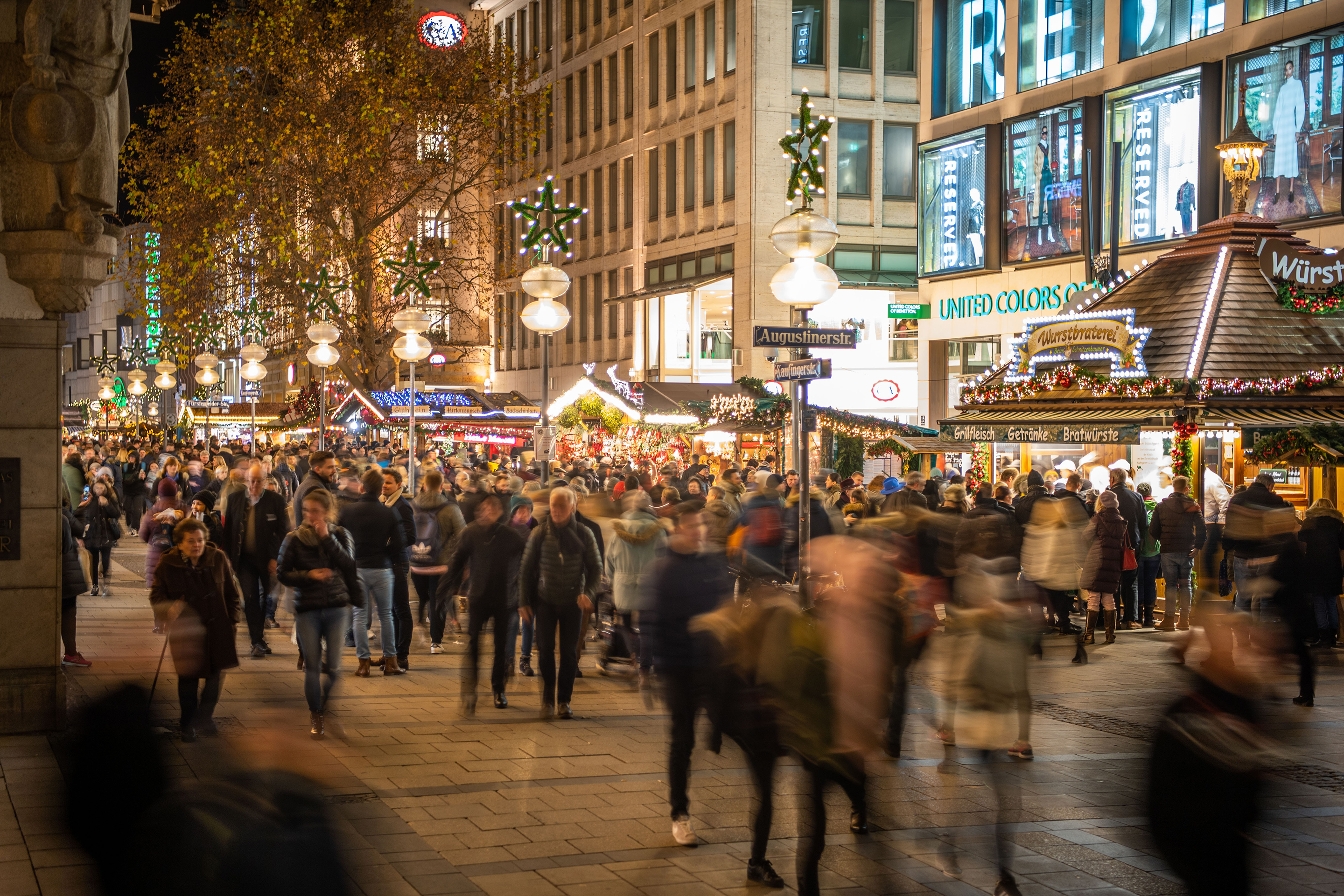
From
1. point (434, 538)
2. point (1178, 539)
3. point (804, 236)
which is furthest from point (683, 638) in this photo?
point (1178, 539)

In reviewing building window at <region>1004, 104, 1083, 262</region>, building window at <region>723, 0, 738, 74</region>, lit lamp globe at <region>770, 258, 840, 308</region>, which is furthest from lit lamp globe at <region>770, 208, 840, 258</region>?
building window at <region>723, 0, 738, 74</region>

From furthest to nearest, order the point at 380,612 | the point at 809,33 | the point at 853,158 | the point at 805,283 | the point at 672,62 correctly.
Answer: the point at 672,62, the point at 853,158, the point at 809,33, the point at 380,612, the point at 805,283

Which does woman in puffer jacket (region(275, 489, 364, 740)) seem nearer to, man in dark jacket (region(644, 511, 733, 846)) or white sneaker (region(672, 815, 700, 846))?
man in dark jacket (region(644, 511, 733, 846))

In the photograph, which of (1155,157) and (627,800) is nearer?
(627,800)

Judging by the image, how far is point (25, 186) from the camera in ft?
32.3

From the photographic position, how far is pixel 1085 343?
2078 cm

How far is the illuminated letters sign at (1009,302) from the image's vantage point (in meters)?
31.3

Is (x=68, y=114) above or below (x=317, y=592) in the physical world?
above

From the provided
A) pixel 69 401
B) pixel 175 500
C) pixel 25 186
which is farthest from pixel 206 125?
pixel 69 401

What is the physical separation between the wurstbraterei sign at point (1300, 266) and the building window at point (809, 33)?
26414 mm

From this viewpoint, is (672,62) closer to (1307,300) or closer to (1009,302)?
(1009,302)

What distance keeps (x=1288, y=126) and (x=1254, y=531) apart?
54.3 feet

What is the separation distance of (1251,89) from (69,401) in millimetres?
120950

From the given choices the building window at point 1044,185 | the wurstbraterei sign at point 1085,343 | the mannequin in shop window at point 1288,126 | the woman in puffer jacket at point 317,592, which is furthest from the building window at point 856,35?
the woman in puffer jacket at point 317,592
